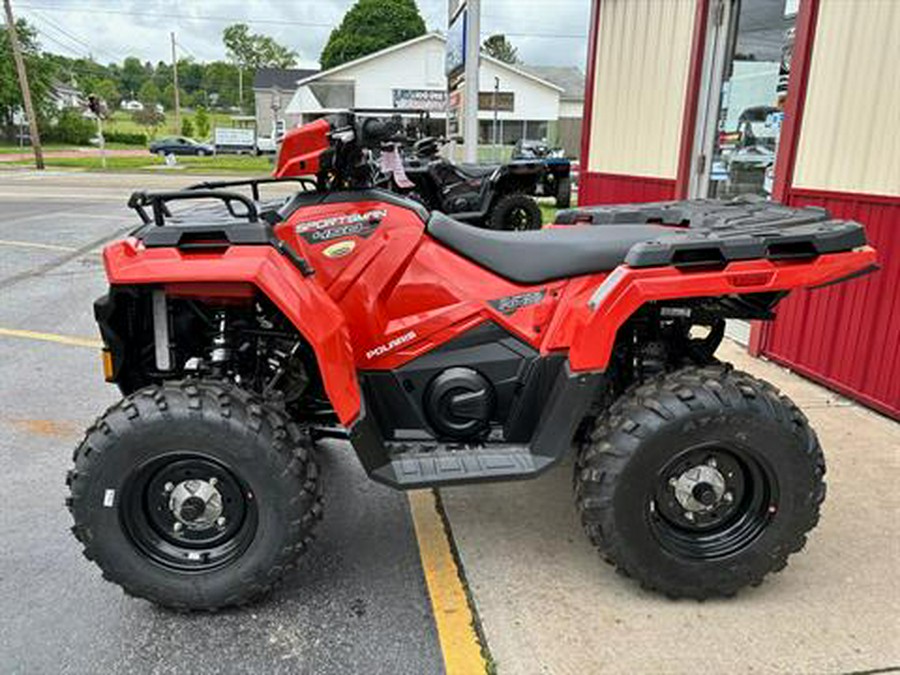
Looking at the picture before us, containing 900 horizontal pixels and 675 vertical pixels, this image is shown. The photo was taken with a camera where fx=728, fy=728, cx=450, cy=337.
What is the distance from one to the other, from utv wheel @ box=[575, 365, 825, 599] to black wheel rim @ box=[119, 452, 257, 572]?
4.10 feet

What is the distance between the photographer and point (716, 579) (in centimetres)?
269

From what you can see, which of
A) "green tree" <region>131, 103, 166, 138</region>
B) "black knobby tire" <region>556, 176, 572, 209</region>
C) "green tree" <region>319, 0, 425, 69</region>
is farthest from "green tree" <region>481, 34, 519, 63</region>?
"black knobby tire" <region>556, 176, 572, 209</region>

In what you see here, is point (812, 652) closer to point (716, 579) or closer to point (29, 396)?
point (716, 579)

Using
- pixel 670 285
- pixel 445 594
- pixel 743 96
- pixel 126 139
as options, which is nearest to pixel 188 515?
pixel 445 594

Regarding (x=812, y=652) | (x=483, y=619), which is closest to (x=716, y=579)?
(x=812, y=652)

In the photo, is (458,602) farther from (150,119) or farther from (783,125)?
(150,119)

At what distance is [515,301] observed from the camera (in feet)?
9.34

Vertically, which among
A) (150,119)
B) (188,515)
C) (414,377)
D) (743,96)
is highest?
(150,119)

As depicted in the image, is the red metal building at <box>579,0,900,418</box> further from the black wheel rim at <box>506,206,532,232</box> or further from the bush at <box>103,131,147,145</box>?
the bush at <box>103,131,147,145</box>

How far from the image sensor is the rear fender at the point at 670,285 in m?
2.57

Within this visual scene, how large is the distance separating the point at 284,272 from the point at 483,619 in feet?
4.72

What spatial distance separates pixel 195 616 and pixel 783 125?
191 inches

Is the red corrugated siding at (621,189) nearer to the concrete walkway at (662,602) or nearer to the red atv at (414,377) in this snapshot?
the concrete walkway at (662,602)

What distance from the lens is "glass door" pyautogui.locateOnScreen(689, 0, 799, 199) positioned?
5512 millimetres
